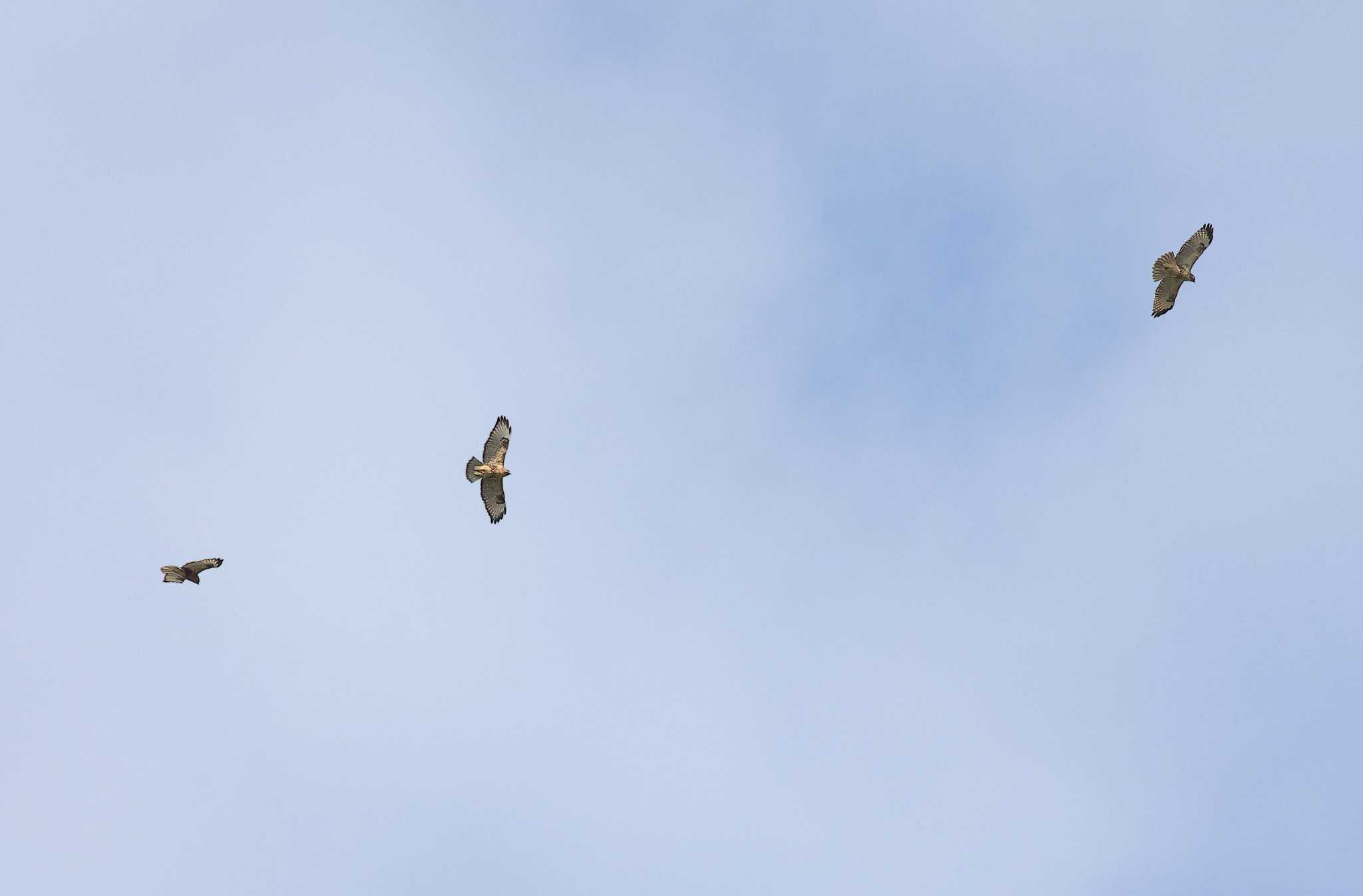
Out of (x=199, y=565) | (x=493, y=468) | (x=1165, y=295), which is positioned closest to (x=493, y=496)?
(x=493, y=468)

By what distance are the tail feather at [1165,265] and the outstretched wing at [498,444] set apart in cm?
3108

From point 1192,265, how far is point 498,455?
3337 centimetres

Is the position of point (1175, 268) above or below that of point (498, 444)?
above

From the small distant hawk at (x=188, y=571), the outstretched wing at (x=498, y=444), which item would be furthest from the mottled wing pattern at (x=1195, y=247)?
the small distant hawk at (x=188, y=571)

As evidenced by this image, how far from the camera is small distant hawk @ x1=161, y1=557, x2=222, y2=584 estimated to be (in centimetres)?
6431

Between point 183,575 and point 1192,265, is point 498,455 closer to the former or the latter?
point 183,575

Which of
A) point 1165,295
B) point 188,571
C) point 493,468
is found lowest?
point 188,571

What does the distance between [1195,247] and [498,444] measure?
3340cm

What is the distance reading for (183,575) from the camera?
64.5 m

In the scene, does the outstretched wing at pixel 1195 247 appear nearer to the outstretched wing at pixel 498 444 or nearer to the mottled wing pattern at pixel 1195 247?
the mottled wing pattern at pixel 1195 247

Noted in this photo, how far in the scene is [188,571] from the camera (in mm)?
64688

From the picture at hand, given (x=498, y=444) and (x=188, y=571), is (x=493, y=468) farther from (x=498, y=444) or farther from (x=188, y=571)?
(x=188, y=571)

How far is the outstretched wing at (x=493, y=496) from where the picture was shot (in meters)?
69.7

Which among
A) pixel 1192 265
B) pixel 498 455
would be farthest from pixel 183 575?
pixel 1192 265
